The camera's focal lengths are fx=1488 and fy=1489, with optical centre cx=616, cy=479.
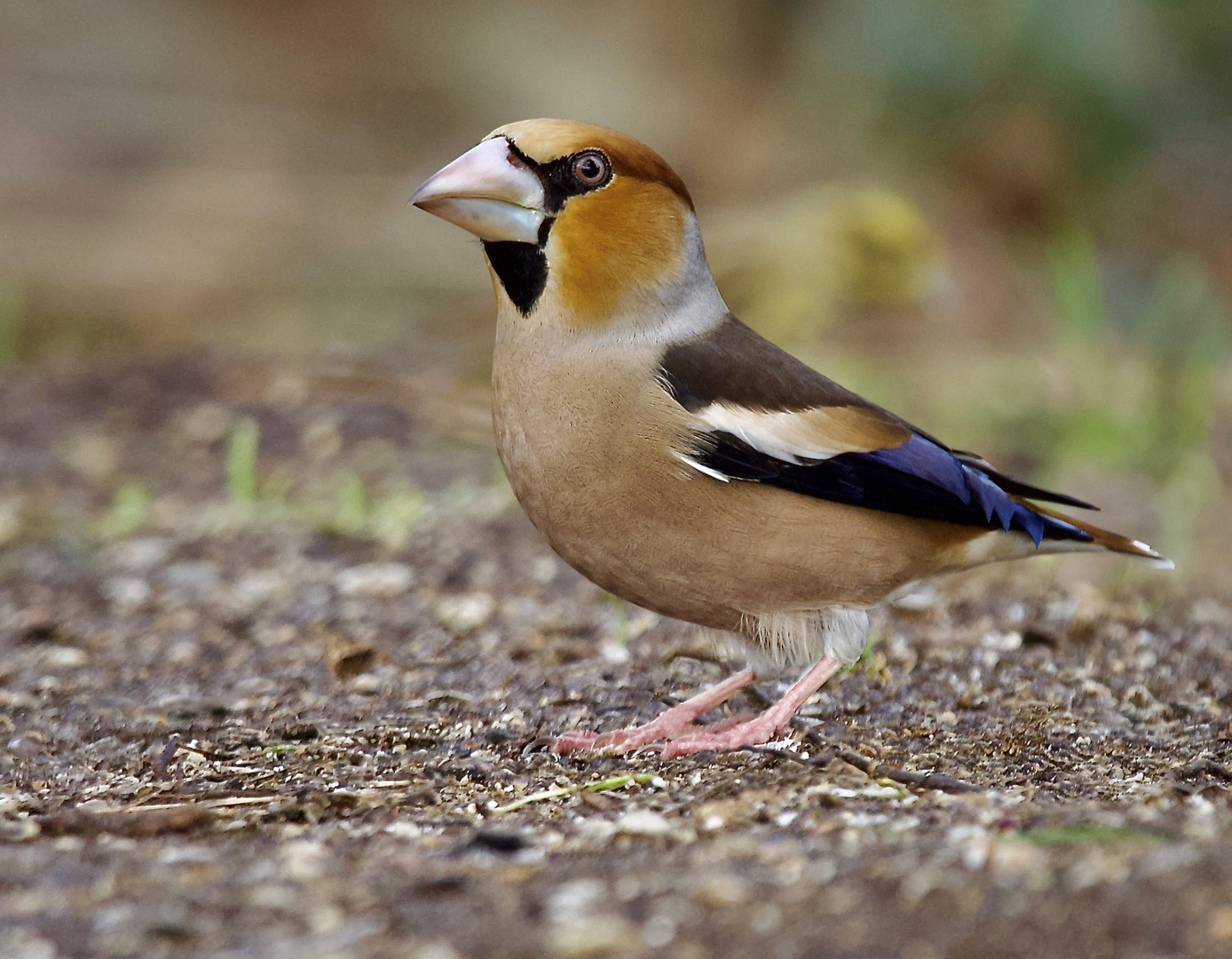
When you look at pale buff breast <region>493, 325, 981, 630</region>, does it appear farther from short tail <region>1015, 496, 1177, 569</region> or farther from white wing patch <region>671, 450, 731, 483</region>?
short tail <region>1015, 496, 1177, 569</region>

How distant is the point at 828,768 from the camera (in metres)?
3.13

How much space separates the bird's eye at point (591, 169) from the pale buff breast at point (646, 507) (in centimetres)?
40

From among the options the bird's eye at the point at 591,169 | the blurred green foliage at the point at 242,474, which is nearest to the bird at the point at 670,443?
the bird's eye at the point at 591,169

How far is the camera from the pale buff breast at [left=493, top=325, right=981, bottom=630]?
3.31 metres

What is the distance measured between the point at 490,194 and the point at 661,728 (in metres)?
1.30

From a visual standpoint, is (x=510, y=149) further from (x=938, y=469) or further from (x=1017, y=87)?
(x=1017, y=87)

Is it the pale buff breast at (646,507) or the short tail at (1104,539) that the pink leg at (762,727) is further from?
the short tail at (1104,539)

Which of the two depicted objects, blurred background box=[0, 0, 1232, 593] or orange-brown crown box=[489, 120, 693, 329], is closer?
orange-brown crown box=[489, 120, 693, 329]

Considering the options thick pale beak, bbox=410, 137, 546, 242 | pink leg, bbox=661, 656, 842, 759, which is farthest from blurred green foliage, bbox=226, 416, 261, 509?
pink leg, bbox=661, 656, 842, 759

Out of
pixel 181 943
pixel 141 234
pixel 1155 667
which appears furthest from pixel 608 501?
pixel 141 234

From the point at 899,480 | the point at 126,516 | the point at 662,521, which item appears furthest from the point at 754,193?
the point at 662,521

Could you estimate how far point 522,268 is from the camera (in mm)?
3486

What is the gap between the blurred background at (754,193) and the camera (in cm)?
677

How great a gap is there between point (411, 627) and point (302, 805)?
167 cm
